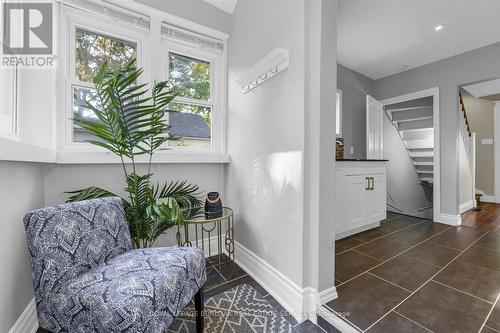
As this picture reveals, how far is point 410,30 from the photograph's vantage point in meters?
2.58

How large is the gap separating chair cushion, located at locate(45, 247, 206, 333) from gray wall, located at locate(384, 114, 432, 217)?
4.21 metres

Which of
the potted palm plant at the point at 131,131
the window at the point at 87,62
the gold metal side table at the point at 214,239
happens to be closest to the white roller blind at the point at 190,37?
the window at the point at 87,62

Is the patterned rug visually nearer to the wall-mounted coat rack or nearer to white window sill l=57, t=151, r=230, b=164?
white window sill l=57, t=151, r=230, b=164

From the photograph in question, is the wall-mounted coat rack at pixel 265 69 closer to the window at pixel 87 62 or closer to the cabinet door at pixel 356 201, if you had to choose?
the window at pixel 87 62

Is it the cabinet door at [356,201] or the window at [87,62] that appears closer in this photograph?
the window at [87,62]

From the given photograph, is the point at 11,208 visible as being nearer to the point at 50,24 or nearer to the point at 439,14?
the point at 50,24

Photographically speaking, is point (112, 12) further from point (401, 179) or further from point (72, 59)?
point (401, 179)

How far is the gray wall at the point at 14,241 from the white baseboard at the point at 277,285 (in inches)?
56.9

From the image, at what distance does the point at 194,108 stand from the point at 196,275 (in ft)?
5.54

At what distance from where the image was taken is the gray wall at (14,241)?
1.00 meters

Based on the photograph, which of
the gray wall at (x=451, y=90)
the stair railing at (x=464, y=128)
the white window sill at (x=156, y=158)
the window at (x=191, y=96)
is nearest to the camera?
the white window sill at (x=156, y=158)

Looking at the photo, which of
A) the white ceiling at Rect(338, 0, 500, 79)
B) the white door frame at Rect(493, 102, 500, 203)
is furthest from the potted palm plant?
the white door frame at Rect(493, 102, 500, 203)

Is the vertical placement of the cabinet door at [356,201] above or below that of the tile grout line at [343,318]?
above

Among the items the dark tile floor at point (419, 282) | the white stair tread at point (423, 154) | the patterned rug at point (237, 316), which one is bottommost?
the patterned rug at point (237, 316)
